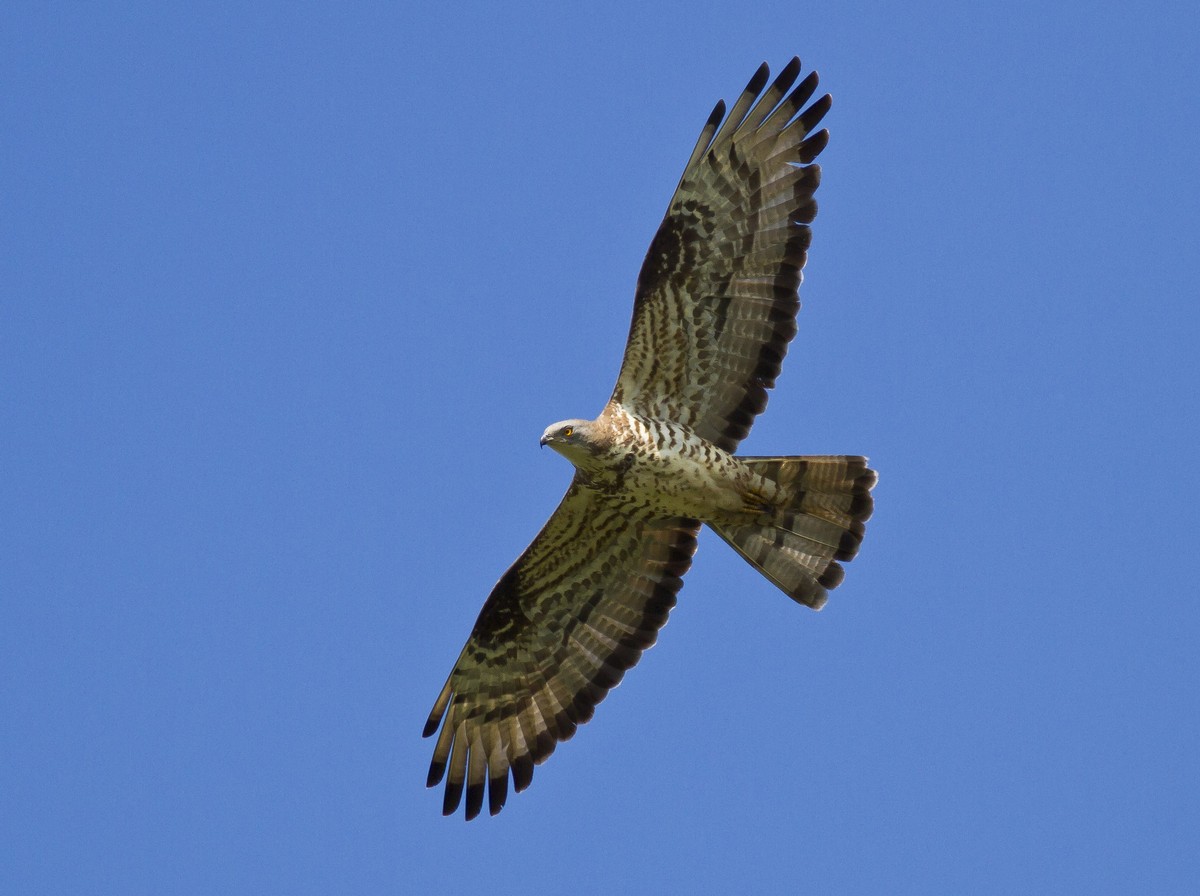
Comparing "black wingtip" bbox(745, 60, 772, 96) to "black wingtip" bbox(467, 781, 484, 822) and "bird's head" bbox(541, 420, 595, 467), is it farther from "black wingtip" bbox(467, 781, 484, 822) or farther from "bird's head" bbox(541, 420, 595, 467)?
"black wingtip" bbox(467, 781, 484, 822)

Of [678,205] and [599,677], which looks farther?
[599,677]

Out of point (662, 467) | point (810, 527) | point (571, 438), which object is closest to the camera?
point (571, 438)

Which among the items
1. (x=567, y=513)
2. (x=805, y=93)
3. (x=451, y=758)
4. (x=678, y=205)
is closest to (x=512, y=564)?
(x=567, y=513)

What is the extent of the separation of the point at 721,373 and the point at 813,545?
5.01ft

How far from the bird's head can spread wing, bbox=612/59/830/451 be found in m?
0.79

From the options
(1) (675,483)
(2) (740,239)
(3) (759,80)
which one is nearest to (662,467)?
(1) (675,483)

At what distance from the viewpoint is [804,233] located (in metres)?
13.8

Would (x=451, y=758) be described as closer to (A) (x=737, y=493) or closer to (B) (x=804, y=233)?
(A) (x=737, y=493)

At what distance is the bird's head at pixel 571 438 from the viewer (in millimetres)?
13453

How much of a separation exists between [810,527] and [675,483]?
1162 millimetres

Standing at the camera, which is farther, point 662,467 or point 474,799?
point 474,799

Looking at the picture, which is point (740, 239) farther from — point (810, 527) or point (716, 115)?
point (810, 527)

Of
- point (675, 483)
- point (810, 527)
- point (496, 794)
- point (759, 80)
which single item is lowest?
point (496, 794)

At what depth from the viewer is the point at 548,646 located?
15.0 meters
